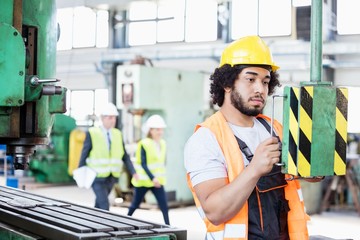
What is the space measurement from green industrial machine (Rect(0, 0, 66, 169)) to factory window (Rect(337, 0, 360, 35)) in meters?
8.56

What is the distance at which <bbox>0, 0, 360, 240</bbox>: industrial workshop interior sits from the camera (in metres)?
1.87

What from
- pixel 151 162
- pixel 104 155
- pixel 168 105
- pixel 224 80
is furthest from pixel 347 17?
pixel 224 80

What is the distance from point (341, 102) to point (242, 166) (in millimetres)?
404

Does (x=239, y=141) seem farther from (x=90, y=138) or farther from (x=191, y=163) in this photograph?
(x=90, y=138)

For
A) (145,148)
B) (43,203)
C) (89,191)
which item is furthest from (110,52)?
(43,203)

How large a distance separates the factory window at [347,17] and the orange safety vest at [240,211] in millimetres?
8888

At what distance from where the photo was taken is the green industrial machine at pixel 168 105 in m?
7.82

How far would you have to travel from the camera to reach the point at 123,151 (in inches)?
237

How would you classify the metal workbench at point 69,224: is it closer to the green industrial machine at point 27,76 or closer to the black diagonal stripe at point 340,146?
the green industrial machine at point 27,76

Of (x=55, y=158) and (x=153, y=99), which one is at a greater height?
(x=153, y=99)

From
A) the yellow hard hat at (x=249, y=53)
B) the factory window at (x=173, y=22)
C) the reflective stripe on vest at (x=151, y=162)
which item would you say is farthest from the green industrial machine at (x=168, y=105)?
the yellow hard hat at (x=249, y=53)

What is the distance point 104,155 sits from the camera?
5.78 meters

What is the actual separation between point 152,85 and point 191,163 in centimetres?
588

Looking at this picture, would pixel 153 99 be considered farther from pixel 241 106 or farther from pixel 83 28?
pixel 83 28
